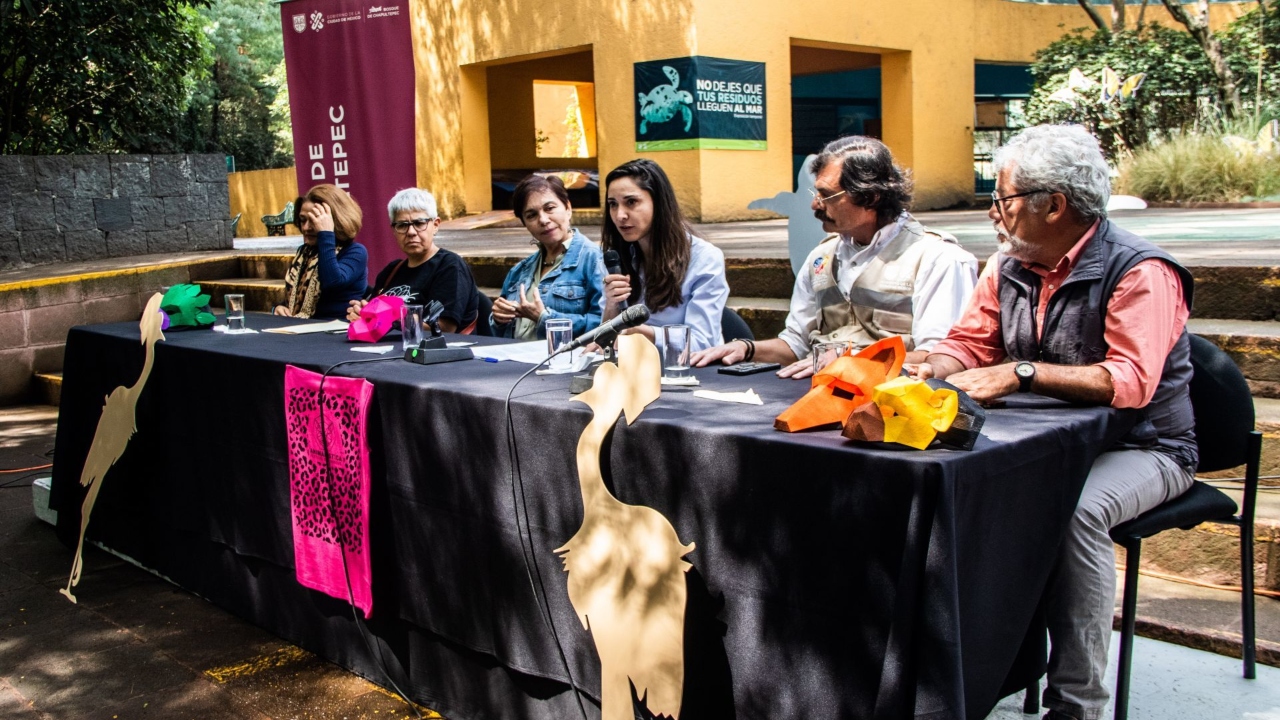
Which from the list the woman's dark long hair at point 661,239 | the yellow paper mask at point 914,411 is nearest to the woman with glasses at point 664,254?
the woman's dark long hair at point 661,239

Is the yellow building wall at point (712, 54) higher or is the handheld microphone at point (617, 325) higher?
the yellow building wall at point (712, 54)

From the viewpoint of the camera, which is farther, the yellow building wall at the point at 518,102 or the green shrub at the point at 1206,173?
the yellow building wall at the point at 518,102

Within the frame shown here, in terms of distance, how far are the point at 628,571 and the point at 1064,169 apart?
1251 millimetres

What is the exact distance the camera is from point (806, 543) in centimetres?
190

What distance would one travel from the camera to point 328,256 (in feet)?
15.7

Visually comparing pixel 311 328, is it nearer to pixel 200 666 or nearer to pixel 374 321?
pixel 374 321

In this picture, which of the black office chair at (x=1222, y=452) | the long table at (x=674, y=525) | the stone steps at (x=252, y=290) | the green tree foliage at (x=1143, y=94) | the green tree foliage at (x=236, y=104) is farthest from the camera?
the green tree foliage at (x=236, y=104)

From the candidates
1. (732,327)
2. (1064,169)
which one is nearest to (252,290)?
(732,327)

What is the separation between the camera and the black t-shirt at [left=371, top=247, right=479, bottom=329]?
4480mm

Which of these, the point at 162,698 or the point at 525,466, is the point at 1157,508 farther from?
the point at 162,698

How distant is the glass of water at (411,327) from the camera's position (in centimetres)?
327

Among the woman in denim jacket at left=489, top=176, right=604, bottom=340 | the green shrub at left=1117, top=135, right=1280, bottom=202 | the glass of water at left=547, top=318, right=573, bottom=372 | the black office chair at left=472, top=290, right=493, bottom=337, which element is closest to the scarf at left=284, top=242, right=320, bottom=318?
the black office chair at left=472, top=290, right=493, bottom=337

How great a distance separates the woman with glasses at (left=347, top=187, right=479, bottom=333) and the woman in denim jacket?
19cm

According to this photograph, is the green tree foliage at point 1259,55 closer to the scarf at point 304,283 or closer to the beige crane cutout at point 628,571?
the scarf at point 304,283
